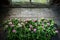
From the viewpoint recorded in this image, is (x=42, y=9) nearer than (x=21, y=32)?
No

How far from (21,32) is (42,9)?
0.57 metres

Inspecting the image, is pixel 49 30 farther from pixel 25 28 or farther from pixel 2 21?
pixel 2 21

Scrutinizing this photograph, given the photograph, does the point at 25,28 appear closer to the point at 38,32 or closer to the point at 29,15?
the point at 38,32

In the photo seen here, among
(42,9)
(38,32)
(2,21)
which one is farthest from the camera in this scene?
(42,9)

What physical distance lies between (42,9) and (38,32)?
55 cm

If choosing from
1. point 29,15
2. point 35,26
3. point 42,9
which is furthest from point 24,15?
point 35,26

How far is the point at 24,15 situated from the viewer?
101 inches

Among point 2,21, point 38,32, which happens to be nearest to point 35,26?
point 38,32

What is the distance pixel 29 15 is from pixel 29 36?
46 centimetres

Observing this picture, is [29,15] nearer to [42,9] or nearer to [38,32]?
[42,9]

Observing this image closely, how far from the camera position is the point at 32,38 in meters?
2.17

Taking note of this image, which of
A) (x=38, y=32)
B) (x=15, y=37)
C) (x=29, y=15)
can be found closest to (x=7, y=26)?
(x=15, y=37)

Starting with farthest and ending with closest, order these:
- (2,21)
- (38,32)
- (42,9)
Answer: (42,9) → (2,21) → (38,32)

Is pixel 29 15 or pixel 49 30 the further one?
pixel 29 15
